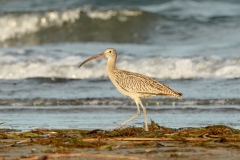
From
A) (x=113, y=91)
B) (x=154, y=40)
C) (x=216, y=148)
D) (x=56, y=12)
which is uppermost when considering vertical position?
(x=56, y=12)

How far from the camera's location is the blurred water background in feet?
32.8

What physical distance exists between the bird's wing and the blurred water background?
0.68m

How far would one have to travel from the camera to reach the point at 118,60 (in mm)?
16016

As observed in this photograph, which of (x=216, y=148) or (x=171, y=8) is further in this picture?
(x=171, y=8)

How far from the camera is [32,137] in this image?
22.3 feet

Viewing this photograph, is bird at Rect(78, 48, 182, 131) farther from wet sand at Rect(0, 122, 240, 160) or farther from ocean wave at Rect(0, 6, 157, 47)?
ocean wave at Rect(0, 6, 157, 47)

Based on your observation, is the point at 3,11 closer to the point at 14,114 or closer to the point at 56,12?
the point at 56,12

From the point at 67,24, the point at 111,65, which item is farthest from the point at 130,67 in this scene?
the point at 67,24

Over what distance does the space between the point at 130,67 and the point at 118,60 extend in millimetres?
555

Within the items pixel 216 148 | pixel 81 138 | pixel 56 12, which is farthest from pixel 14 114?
pixel 56 12

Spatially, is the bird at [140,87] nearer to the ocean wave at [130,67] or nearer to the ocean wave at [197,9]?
Result: the ocean wave at [130,67]

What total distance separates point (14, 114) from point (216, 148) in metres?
4.68

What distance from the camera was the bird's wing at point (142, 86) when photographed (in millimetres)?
8180

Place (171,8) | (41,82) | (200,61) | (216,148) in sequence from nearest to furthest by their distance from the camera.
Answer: (216,148) → (41,82) → (200,61) → (171,8)
